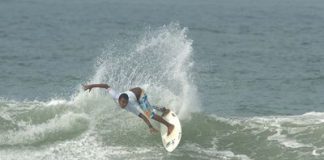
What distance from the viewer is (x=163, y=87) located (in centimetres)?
2223

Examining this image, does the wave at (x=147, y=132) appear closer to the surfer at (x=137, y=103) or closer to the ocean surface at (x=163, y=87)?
the ocean surface at (x=163, y=87)

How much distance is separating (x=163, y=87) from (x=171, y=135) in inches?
195

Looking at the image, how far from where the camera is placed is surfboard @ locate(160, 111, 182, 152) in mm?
17000

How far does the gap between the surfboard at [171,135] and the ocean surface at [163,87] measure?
24 centimetres

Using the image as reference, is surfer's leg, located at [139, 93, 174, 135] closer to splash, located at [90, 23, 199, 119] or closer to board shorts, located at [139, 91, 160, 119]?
board shorts, located at [139, 91, 160, 119]

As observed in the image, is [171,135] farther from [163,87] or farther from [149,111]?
[163,87]

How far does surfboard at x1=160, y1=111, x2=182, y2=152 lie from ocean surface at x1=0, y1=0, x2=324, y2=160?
0.79ft

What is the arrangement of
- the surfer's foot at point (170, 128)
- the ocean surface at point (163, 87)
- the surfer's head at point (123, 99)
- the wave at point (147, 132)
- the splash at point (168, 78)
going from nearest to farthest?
1. the surfer's head at point (123, 99)
2. the wave at point (147, 132)
3. the ocean surface at point (163, 87)
4. the surfer's foot at point (170, 128)
5. the splash at point (168, 78)

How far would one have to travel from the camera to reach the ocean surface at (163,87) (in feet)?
57.6

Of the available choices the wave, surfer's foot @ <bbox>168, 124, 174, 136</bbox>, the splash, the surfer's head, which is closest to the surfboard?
surfer's foot @ <bbox>168, 124, 174, 136</bbox>

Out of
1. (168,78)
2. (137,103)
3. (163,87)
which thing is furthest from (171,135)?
(168,78)

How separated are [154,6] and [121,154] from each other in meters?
55.7

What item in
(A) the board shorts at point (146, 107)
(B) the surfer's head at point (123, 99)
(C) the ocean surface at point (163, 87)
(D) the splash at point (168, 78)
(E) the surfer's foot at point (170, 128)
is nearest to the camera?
(B) the surfer's head at point (123, 99)

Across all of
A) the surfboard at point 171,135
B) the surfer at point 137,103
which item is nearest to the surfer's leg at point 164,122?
the surfer at point 137,103
